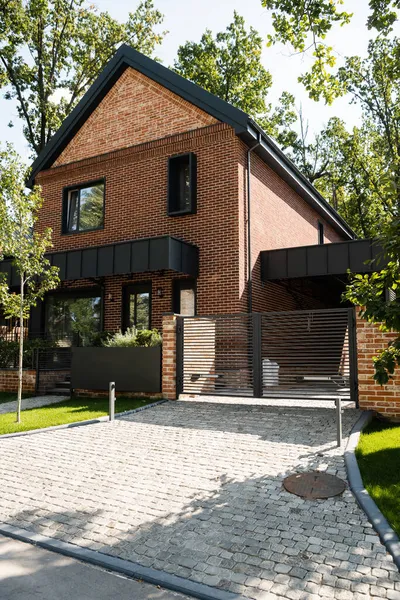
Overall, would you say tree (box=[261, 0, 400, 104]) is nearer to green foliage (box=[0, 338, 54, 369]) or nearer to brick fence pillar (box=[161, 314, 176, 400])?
brick fence pillar (box=[161, 314, 176, 400])

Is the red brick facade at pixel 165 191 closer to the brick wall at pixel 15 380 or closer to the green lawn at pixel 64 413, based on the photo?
the brick wall at pixel 15 380

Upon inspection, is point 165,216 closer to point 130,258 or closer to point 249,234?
point 130,258

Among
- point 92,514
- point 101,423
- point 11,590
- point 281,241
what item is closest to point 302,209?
point 281,241

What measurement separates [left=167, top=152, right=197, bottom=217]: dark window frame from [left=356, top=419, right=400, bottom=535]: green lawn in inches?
333

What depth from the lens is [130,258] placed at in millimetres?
13109

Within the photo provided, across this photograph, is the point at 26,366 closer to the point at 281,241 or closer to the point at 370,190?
the point at 281,241

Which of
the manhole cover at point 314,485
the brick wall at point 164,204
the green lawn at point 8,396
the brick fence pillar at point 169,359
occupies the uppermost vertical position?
the brick wall at point 164,204

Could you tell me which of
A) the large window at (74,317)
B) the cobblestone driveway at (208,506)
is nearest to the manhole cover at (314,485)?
the cobblestone driveway at (208,506)

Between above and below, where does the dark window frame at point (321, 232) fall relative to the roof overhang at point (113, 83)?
below

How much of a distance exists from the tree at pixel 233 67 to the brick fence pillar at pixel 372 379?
22877mm

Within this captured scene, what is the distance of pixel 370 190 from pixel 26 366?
86.9 feet

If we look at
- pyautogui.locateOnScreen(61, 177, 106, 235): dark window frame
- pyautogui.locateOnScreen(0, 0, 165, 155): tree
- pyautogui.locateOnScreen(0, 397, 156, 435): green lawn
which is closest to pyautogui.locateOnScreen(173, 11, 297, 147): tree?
pyautogui.locateOnScreen(0, 0, 165, 155): tree

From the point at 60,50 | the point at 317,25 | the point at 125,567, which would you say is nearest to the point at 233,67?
the point at 60,50

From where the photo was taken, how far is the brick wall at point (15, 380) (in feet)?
45.3
